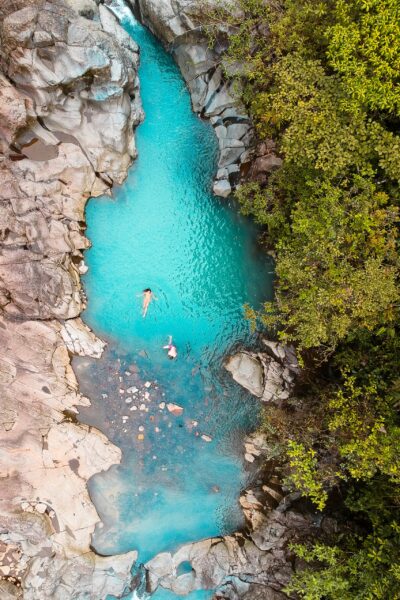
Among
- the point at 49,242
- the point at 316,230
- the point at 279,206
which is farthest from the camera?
the point at 49,242

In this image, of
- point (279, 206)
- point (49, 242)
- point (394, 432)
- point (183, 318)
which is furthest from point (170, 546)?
point (279, 206)

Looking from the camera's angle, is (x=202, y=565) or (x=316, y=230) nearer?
(x=316, y=230)

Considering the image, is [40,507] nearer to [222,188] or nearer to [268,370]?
[268,370]

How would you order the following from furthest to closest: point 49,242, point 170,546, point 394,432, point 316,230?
point 170,546 < point 49,242 < point 316,230 < point 394,432

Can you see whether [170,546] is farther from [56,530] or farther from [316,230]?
[316,230]

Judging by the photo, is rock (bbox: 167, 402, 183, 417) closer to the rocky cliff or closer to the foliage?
the rocky cliff

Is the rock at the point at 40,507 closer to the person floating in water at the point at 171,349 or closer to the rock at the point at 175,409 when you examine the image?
the rock at the point at 175,409

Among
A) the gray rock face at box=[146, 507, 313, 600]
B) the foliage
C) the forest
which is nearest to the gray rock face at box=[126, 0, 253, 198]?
the forest

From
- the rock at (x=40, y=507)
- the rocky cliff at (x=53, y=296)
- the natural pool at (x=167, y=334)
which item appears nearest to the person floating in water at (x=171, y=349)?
the natural pool at (x=167, y=334)
